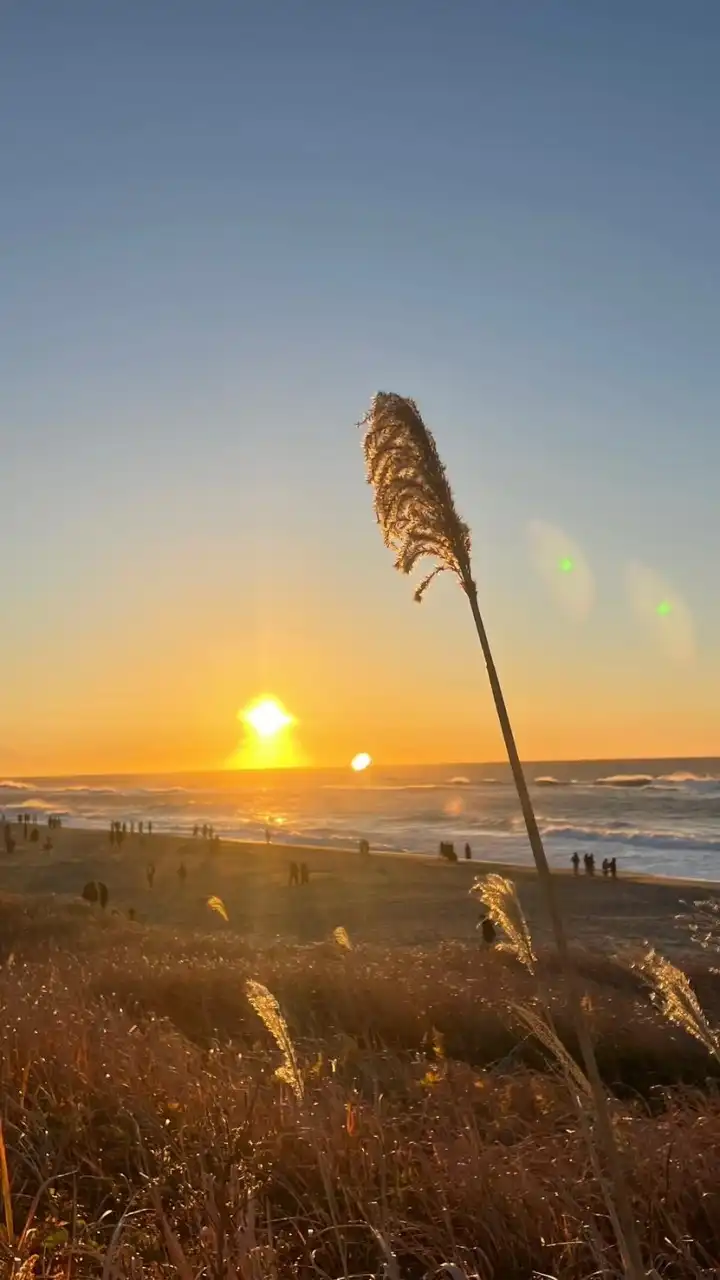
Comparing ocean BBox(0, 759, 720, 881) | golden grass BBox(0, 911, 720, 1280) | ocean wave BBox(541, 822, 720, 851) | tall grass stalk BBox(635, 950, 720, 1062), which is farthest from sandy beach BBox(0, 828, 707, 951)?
tall grass stalk BBox(635, 950, 720, 1062)

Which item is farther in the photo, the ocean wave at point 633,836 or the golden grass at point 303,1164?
the ocean wave at point 633,836

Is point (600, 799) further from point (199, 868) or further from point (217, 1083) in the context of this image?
point (217, 1083)

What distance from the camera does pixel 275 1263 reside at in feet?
13.4

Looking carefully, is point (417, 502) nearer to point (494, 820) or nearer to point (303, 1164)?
point (303, 1164)

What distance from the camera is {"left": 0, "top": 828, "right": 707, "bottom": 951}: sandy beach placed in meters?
25.9

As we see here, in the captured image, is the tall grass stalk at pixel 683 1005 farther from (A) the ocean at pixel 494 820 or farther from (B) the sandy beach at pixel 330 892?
(A) the ocean at pixel 494 820

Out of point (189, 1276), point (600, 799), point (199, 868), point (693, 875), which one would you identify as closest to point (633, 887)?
point (693, 875)

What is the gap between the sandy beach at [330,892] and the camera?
2591cm

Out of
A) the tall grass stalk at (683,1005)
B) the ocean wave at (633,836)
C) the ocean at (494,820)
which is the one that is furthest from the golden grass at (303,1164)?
the ocean wave at (633,836)

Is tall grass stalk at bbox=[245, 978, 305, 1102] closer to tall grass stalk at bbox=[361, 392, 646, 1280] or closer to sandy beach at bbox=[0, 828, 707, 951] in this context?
tall grass stalk at bbox=[361, 392, 646, 1280]

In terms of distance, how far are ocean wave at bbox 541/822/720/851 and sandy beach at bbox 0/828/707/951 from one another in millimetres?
15622

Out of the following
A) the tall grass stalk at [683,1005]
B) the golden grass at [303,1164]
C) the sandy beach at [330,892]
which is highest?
the tall grass stalk at [683,1005]

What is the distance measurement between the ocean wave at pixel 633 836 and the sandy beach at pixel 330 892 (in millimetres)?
15622

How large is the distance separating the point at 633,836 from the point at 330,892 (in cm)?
3454
